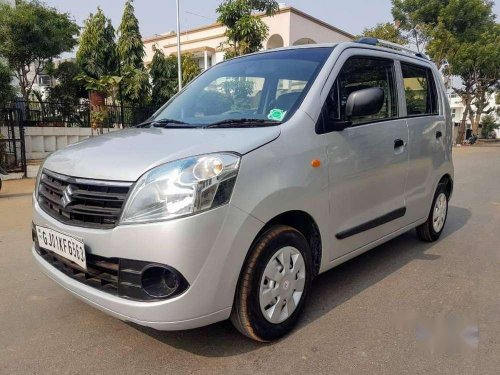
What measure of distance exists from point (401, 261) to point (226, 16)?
474 inches

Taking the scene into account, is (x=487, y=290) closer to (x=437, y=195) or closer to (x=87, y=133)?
(x=437, y=195)

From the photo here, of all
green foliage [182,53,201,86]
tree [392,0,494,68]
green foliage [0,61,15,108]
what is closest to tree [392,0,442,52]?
tree [392,0,494,68]

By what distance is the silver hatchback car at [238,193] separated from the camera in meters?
2.14

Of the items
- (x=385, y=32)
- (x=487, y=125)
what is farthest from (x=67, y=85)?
(x=487, y=125)

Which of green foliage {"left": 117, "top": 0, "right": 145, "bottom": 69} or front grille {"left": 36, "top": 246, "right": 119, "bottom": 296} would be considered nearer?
front grille {"left": 36, "top": 246, "right": 119, "bottom": 296}

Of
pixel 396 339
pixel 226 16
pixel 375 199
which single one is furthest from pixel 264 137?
pixel 226 16

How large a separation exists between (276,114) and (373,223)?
124 cm

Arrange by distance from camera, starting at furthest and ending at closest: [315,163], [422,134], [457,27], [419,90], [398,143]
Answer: [457,27], [419,90], [422,134], [398,143], [315,163]

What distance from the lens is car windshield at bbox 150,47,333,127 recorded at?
2879 mm

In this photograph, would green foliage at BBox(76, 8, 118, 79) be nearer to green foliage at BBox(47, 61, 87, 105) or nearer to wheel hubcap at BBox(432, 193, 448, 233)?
green foliage at BBox(47, 61, 87, 105)

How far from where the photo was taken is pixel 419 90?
4.23 m

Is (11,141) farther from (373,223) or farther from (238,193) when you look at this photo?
(238,193)

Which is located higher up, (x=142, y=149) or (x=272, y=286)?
(x=142, y=149)

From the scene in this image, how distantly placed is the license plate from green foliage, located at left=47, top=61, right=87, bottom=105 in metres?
18.7
